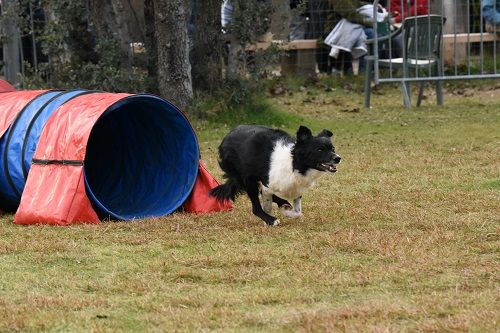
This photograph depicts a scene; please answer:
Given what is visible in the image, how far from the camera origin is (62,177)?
26.9 feet

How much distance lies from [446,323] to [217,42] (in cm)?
933

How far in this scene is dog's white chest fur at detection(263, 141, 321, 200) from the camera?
7.96m

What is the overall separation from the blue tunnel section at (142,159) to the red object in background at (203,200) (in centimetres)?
7

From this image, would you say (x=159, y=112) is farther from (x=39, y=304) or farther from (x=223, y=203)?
(x=39, y=304)

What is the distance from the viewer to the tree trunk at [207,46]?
13805mm

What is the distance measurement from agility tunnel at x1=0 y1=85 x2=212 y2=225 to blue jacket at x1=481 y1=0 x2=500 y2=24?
9.80 meters

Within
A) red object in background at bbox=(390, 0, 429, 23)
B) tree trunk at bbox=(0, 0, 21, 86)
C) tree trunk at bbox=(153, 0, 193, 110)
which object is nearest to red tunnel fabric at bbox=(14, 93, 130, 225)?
tree trunk at bbox=(153, 0, 193, 110)

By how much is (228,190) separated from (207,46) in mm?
5759

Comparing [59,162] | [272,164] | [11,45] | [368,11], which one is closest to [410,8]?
[368,11]

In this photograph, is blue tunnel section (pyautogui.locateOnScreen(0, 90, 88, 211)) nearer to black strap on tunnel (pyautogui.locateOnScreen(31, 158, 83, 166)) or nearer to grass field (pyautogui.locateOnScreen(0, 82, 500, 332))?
black strap on tunnel (pyautogui.locateOnScreen(31, 158, 83, 166))

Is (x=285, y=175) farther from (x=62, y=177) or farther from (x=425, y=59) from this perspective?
(x=425, y=59)

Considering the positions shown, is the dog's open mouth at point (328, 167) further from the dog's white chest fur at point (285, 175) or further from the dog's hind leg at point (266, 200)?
the dog's hind leg at point (266, 200)

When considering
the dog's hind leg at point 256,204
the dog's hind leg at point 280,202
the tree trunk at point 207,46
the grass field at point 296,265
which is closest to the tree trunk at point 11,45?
the tree trunk at point 207,46

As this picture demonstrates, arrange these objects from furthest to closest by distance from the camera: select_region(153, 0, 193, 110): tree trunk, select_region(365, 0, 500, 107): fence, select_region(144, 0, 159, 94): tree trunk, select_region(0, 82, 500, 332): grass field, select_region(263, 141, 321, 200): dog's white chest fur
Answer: select_region(365, 0, 500, 107): fence, select_region(144, 0, 159, 94): tree trunk, select_region(153, 0, 193, 110): tree trunk, select_region(263, 141, 321, 200): dog's white chest fur, select_region(0, 82, 500, 332): grass field
